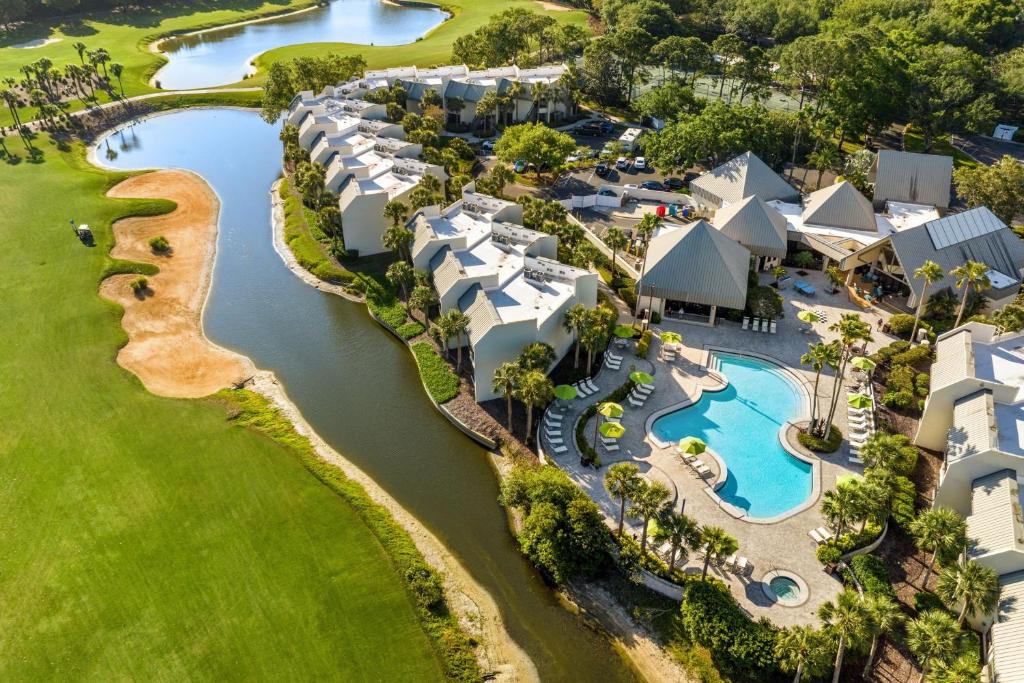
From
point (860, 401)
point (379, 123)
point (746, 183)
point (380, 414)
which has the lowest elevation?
point (380, 414)

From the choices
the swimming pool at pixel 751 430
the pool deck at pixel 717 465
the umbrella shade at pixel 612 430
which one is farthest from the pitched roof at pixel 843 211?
the umbrella shade at pixel 612 430

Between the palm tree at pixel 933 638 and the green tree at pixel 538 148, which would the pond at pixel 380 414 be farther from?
the green tree at pixel 538 148

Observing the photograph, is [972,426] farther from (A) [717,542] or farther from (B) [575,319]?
(B) [575,319]

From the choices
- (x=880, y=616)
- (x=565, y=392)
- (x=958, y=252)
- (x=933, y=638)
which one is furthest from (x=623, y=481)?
(x=958, y=252)

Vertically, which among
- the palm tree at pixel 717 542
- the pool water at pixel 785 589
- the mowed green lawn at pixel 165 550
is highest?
the palm tree at pixel 717 542

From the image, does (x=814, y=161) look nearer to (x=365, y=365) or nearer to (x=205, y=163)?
(x=365, y=365)

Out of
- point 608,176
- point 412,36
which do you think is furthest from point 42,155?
point 412,36

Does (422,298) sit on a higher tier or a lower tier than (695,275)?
lower
